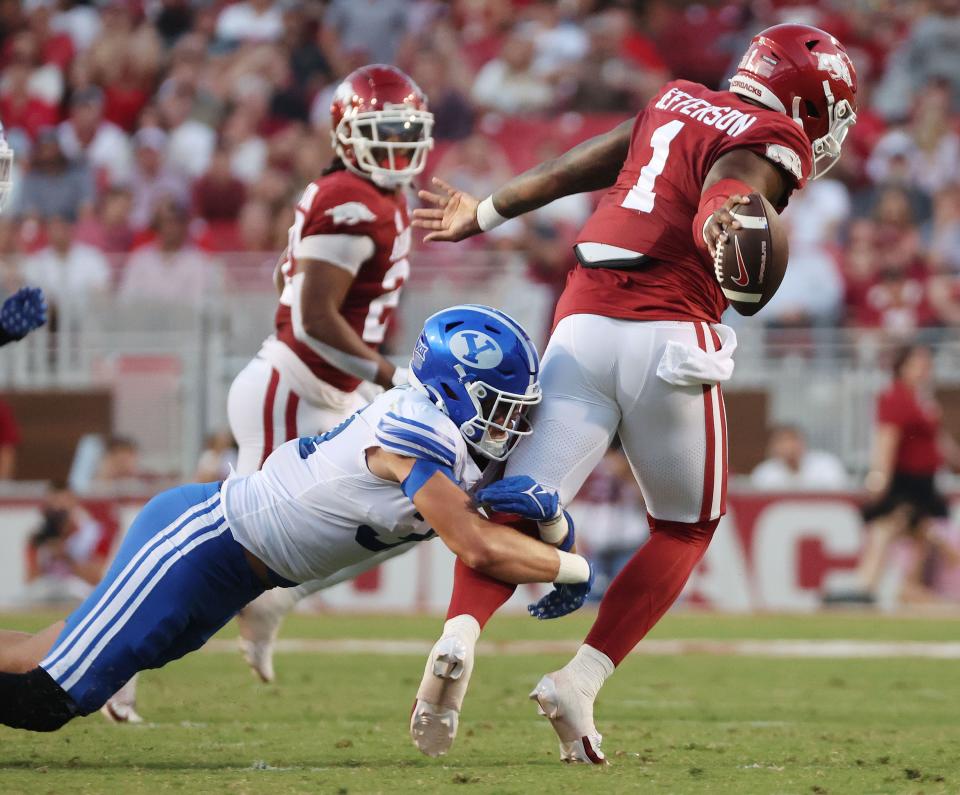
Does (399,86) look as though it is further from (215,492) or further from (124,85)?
(124,85)

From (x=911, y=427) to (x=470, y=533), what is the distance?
7.53 metres

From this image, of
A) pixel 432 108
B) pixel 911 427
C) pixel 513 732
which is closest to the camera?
pixel 513 732

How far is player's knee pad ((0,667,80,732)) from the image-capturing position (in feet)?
13.9

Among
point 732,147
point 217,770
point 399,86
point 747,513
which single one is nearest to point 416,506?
point 217,770

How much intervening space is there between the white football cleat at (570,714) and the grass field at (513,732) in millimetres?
79

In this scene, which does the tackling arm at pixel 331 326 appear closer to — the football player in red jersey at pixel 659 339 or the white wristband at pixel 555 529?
the football player in red jersey at pixel 659 339

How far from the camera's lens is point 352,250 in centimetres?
621

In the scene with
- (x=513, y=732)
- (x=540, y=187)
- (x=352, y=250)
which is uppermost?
(x=540, y=187)

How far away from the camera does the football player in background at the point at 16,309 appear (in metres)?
5.16

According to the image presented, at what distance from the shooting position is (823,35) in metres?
4.48

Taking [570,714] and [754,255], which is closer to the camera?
[754,255]

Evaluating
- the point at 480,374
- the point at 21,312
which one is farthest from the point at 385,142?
the point at 480,374

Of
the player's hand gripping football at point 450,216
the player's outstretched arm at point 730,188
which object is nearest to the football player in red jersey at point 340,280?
the player's hand gripping football at point 450,216

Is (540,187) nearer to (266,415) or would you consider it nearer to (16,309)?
(16,309)
